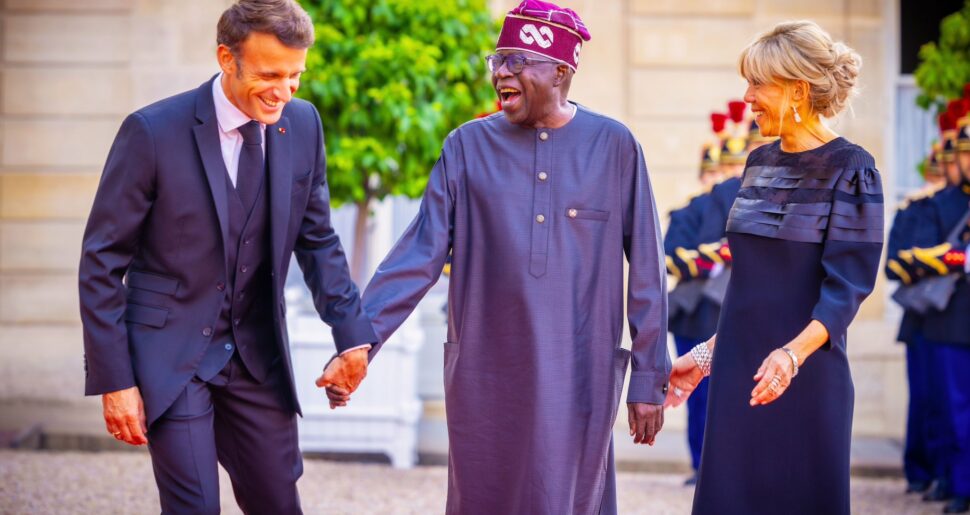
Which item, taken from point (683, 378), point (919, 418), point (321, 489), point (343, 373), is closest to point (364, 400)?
point (321, 489)

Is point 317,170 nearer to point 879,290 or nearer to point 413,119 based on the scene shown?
point 413,119

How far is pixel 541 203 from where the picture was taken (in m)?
3.72

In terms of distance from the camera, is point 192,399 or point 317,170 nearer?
point 192,399

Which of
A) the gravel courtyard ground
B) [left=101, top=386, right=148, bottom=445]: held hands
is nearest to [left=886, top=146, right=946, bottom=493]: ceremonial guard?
the gravel courtyard ground

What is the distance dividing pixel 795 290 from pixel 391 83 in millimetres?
4121

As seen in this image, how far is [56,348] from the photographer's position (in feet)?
31.8

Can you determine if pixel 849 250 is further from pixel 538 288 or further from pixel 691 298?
pixel 691 298

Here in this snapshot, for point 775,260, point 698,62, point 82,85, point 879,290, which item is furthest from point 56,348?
point 775,260

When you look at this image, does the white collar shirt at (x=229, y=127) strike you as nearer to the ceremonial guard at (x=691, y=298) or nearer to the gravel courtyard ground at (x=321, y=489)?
the gravel courtyard ground at (x=321, y=489)

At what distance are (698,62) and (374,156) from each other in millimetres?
3209

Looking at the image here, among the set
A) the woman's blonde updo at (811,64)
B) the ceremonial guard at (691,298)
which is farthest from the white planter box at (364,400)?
the woman's blonde updo at (811,64)

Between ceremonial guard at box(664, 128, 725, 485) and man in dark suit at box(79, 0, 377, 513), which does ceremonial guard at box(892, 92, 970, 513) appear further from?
man in dark suit at box(79, 0, 377, 513)

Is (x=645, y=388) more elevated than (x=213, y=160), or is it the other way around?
(x=213, y=160)


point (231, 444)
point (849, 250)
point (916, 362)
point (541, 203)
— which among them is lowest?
point (916, 362)
